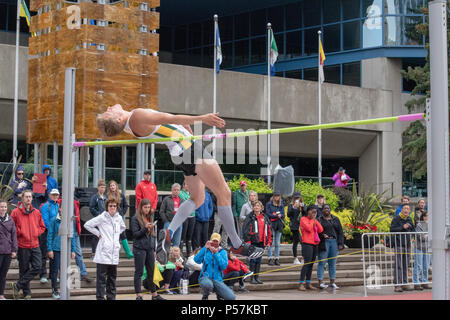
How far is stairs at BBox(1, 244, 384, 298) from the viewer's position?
12812 mm

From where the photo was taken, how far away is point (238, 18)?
36812 mm

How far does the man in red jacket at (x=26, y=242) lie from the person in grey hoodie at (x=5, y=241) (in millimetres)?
367

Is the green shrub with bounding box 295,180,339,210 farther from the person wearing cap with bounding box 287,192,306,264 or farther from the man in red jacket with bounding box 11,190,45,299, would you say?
the man in red jacket with bounding box 11,190,45,299

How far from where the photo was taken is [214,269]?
1072 cm

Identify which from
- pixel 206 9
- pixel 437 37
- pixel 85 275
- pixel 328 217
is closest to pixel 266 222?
pixel 328 217

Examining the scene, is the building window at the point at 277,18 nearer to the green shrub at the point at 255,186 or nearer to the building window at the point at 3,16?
the building window at the point at 3,16

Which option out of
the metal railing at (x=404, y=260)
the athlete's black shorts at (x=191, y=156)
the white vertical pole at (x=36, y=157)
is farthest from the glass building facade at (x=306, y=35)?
the athlete's black shorts at (x=191, y=156)

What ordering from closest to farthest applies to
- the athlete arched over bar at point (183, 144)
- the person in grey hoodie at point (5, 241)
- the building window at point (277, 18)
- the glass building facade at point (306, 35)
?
the athlete arched over bar at point (183, 144)
the person in grey hoodie at point (5, 241)
the glass building facade at point (306, 35)
the building window at point (277, 18)

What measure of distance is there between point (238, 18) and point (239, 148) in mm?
10348

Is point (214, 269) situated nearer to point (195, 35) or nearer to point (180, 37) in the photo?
point (195, 35)

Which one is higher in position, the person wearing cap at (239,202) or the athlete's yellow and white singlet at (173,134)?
the athlete's yellow and white singlet at (173,134)

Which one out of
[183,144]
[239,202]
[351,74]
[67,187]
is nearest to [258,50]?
[351,74]

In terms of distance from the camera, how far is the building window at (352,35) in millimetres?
33312

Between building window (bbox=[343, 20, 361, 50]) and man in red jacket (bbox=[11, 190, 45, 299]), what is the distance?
2390cm
